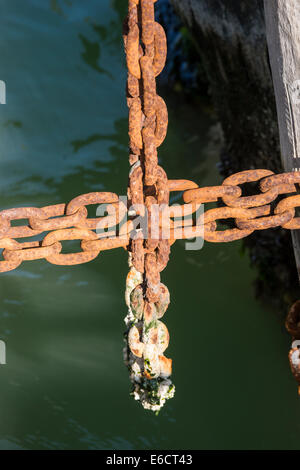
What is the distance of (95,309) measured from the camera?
327 cm

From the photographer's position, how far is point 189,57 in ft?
16.2

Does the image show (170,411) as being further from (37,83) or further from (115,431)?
(37,83)

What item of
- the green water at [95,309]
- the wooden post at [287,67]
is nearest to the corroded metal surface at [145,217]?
the wooden post at [287,67]

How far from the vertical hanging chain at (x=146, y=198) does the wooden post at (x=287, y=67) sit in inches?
20.2

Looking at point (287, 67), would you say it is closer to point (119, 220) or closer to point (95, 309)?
point (119, 220)

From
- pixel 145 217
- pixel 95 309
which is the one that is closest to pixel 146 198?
pixel 145 217

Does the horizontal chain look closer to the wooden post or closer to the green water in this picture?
the wooden post

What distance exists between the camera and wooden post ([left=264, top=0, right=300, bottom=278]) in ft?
4.63

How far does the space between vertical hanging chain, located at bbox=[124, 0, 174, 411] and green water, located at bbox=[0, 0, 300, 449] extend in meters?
1.64

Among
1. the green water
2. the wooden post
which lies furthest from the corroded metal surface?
the green water

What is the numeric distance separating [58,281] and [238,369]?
4.21ft

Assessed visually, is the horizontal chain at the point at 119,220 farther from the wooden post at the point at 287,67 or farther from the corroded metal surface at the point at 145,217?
the wooden post at the point at 287,67

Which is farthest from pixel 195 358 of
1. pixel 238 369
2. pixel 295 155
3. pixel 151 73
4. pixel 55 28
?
pixel 55 28

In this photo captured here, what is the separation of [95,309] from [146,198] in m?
2.21
